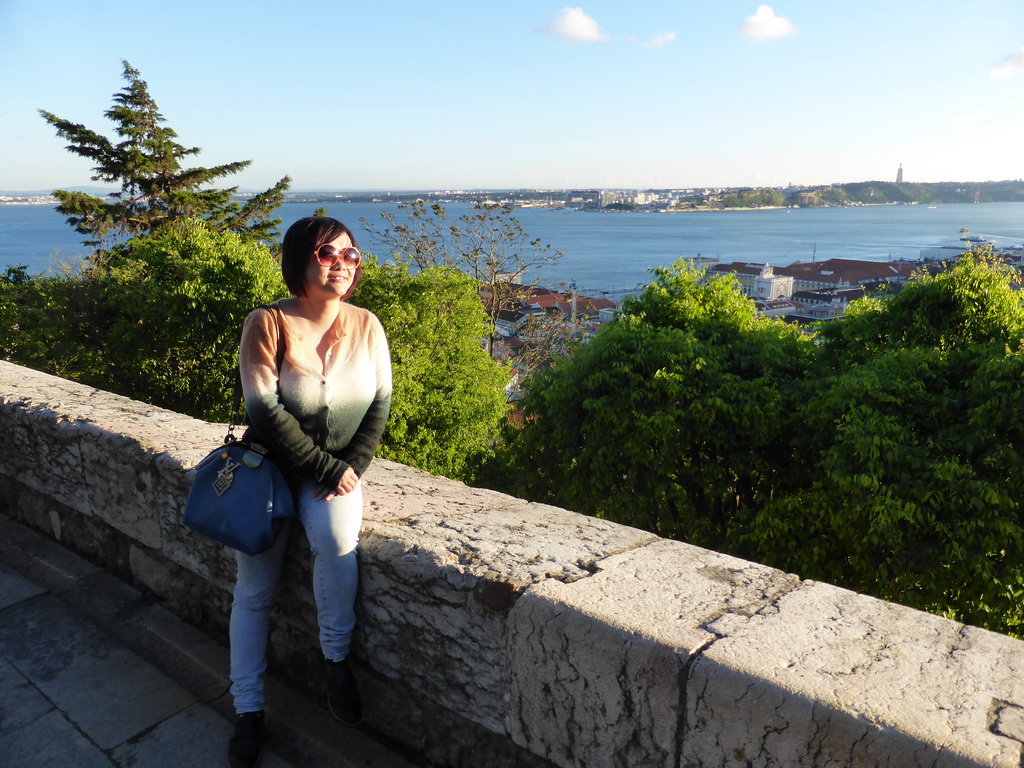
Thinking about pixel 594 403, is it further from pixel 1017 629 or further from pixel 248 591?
pixel 248 591

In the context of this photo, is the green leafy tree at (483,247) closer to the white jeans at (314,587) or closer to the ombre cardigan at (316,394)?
the ombre cardigan at (316,394)

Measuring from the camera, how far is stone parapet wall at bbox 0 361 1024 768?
1.40 meters

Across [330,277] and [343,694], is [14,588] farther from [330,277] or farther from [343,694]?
[330,277]

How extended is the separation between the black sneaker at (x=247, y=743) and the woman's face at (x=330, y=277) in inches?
50.9

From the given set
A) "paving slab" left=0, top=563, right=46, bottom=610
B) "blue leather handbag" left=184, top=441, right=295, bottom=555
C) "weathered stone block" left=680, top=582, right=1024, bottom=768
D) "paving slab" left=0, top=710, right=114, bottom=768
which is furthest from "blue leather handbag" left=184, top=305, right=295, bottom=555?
"paving slab" left=0, top=563, right=46, bottom=610

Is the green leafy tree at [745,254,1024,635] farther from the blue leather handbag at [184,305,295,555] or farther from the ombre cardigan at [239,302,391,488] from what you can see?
the blue leather handbag at [184,305,295,555]

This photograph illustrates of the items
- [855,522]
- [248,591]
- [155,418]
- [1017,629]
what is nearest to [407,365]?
[855,522]

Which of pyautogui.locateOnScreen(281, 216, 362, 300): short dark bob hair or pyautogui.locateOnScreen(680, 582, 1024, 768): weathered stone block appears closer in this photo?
pyautogui.locateOnScreen(680, 582, 1024, 768): weathered stone block

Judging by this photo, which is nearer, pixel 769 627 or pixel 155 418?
pixel 769 627

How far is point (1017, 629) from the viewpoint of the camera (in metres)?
8.66

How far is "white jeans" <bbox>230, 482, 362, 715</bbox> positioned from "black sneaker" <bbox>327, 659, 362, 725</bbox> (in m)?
0.04

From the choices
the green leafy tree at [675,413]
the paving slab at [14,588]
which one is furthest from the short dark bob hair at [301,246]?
the green leafy tree at [675,413]

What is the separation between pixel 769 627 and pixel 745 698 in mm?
265

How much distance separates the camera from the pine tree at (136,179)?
27.4 m
